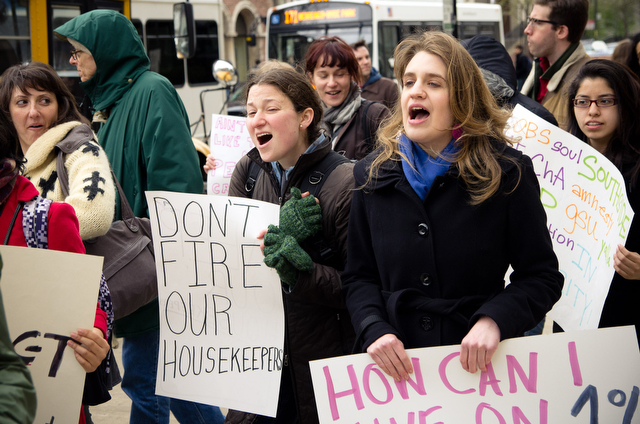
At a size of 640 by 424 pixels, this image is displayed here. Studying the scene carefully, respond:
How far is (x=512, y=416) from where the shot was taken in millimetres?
1911

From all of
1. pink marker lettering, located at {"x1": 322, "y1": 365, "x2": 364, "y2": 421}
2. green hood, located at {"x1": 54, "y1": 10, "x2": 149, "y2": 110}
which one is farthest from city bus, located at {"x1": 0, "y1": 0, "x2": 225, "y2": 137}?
pink marker lettering, located at {"x1": 322, "y1": 365, "x2": 364, "y2": 421}

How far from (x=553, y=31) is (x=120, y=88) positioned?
2.86 meters

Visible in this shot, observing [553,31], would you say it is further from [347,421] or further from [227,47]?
[227,47]

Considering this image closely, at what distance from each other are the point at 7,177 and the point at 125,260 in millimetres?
841

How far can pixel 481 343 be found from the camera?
184 centimetres

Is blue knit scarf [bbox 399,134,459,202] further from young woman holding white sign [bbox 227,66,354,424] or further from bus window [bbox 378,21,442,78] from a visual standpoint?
bus window [bbox 378,21,442,78]

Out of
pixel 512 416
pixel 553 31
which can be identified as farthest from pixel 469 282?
pixel 553 31

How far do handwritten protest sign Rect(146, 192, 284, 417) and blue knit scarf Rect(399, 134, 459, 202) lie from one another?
0.67 meters

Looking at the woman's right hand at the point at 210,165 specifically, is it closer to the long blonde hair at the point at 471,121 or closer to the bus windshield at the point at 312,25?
the long blonde hair at the point at 471,121

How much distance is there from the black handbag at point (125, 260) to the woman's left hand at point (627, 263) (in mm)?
1957

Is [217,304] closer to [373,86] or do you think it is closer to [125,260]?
[125,260]

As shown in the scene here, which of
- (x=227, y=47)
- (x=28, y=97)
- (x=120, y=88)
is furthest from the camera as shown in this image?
(x=227, y=47)

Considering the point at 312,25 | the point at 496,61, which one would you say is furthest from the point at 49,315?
the point at 312,25

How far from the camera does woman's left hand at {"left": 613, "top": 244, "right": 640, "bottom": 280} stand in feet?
8.35
